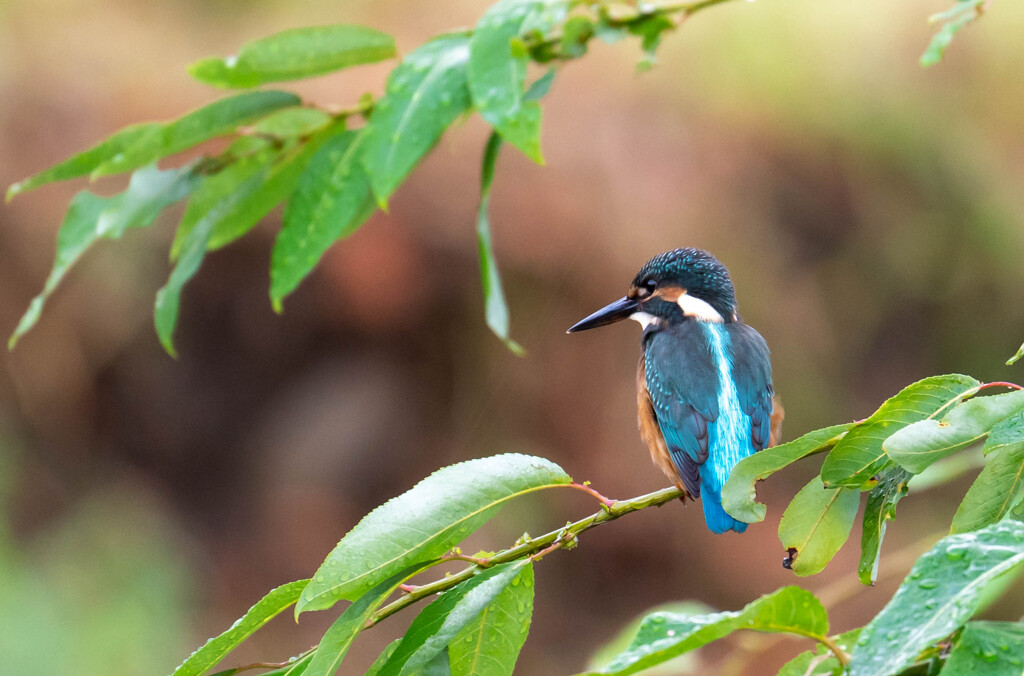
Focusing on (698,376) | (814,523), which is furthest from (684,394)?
(814,523)

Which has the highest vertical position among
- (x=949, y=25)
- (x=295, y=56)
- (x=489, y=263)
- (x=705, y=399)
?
(x=295, y=56)

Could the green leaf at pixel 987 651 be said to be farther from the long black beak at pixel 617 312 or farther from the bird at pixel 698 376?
the long black beak at pixel 617 312

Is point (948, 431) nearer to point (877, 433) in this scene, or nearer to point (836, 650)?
point (877, 433)

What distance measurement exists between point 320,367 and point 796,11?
236cm

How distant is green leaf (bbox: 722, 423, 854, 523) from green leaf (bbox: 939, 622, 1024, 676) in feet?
0.72

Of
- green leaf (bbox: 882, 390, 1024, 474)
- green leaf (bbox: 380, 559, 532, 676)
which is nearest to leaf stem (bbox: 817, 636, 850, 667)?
green leaf (bbox: 882, 390, 1024, 474)

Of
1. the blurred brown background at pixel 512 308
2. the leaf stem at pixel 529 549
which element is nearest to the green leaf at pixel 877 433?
the leaf stem at pixel 529 549

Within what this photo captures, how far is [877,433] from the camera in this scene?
0.72 metres

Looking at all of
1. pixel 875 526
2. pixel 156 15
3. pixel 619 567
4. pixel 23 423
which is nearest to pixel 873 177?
Result: pixel 619 567

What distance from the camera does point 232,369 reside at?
3807 millimetres

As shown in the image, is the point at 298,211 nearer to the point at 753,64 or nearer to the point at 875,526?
the point at 875,526

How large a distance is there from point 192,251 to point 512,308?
2.76 metres

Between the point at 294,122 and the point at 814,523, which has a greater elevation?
the point at 294,122

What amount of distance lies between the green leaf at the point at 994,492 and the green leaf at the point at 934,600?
0.53ft
